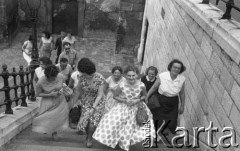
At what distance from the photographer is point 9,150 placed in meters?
4.21

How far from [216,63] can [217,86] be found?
336mm

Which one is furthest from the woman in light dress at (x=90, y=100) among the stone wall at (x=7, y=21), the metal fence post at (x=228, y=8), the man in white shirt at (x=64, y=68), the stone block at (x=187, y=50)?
the stone wall at (x=7, y=21)

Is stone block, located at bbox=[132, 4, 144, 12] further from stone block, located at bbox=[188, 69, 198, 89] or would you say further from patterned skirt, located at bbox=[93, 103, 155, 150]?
patterned skirt, located at bbox=[93, 103, 155, 150]

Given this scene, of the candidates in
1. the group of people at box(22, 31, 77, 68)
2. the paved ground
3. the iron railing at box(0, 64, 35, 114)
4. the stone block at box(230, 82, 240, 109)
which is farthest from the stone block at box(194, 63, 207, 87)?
the paved ground

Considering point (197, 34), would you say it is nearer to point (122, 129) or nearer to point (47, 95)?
point (122, 129)

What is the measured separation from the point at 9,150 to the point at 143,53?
30.7 ft

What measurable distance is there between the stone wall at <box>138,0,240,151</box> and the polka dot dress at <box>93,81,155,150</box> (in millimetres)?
925

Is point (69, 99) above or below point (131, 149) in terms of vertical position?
above

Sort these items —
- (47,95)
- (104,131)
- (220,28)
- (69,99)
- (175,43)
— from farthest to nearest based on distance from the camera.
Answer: (175,43) < (69,99) < (47,95) < (104,131) < (220,28)

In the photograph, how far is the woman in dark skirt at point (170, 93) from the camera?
452cm

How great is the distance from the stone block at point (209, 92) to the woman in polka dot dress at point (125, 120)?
91cm

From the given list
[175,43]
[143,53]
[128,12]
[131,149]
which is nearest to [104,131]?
[131,149]

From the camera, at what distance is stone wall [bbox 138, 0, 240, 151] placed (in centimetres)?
338

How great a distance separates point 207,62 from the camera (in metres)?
4.36
